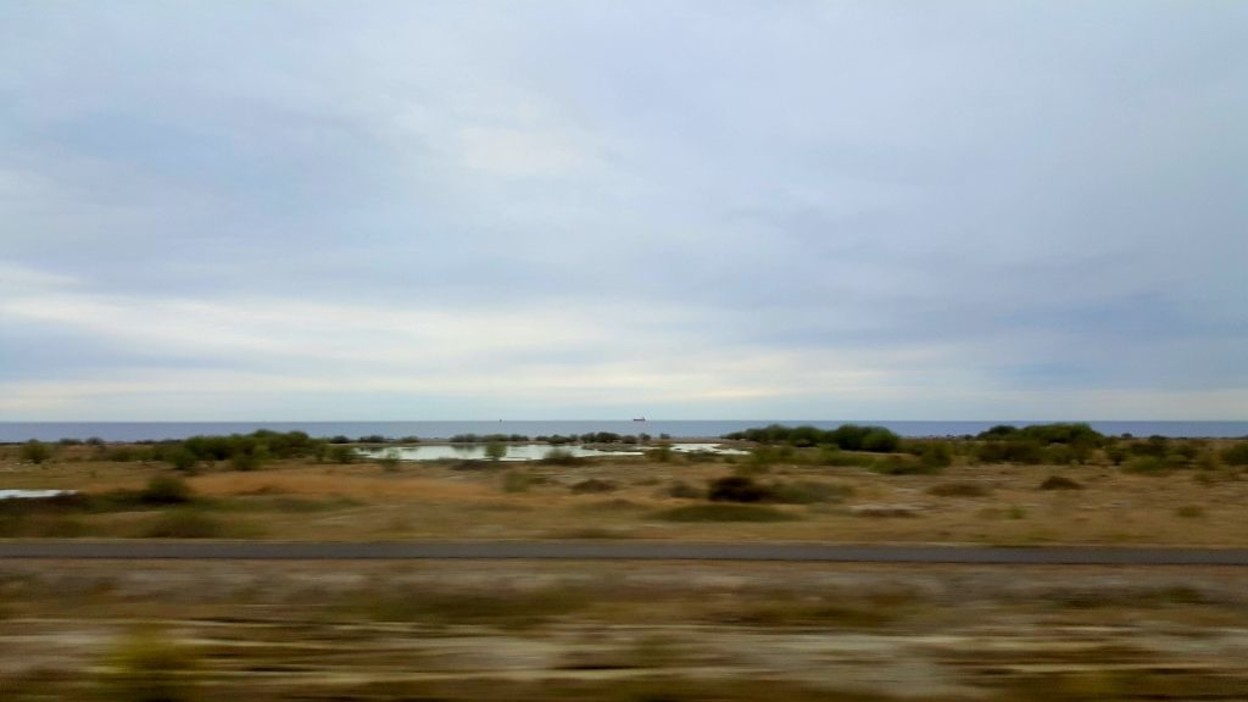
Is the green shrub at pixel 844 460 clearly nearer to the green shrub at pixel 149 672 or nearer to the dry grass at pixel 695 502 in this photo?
the dry grass at pixel 695 502

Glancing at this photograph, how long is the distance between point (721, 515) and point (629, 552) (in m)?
9.42

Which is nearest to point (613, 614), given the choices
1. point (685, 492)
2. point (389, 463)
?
point (685, 492)

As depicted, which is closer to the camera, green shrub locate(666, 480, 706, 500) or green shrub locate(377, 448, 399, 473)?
green shrub locate(666, 480, 706, 500)

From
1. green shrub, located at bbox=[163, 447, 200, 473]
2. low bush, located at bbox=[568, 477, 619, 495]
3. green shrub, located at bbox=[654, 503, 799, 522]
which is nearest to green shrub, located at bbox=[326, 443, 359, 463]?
green shrub, located at bbox=[163, 447, 200, 473]

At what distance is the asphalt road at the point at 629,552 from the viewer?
63.4 feet

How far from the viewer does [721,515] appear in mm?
28938

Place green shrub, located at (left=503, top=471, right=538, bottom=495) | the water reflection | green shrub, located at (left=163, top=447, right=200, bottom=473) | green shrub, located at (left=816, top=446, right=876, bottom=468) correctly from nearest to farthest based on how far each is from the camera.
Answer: green shrub, located at (left=503, top=471, right=538, bottom=495) → green shrub, located at (left=816, top=446, right=876, bottom=468) → green shrub, located at (left=163, top=447, right=200, bottom=473) → the water reflection

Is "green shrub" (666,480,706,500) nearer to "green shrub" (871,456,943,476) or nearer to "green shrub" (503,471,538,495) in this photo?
"green shrub" (503,471,538,495)

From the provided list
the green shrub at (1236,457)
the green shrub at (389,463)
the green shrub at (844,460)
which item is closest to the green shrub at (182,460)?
the green shrub at (389,463)

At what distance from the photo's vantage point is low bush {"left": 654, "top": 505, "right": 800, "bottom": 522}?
2845 cm

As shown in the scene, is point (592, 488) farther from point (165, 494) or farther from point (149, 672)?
point (149, 672)

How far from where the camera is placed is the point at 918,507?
34062 millimetres

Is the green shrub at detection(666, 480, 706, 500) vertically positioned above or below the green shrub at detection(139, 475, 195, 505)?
below

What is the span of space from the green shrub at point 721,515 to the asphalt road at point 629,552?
6.86 meters
